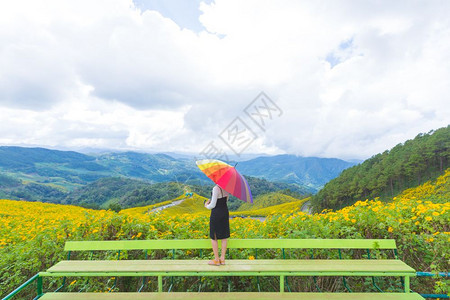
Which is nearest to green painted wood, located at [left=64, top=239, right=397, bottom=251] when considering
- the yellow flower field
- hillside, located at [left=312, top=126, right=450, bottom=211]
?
the yellow flower field

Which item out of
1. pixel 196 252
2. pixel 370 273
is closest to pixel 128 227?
pixel 196 252

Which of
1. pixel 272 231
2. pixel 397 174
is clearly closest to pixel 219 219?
pixel 272 231

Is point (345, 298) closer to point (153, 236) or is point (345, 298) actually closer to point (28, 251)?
point (153, 236)

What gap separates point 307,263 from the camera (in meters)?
3.45

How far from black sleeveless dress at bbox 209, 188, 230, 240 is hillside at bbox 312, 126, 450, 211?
50.7 metres

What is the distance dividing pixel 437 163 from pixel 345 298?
194 feet

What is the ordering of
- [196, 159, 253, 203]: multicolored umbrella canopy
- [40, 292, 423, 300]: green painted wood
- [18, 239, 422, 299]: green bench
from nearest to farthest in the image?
1. [40, 292, 423, 300]: green painted wood
2. [18, 239, 422, 299]: green bench
3. [196, 159, 253, 203]: multicolored umbrella canopy

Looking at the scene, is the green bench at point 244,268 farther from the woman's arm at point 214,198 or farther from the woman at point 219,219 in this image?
the woman's arm at point 214,198

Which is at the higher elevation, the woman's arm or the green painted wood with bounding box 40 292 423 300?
the woman's arm

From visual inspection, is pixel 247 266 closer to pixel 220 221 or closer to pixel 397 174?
pixel 220 221

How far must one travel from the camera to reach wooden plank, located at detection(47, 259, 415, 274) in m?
3.24

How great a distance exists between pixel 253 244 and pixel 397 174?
173ft

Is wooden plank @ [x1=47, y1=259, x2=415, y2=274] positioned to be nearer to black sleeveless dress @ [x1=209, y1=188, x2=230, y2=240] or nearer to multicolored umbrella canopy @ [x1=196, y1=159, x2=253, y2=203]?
black sleeveless dress @ [x1=209, y1=188, x2=230, y2=240]

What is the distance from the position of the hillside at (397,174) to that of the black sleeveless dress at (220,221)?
166 ft
